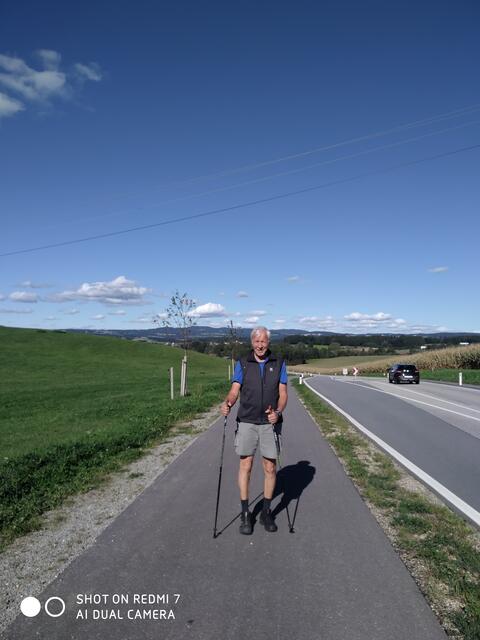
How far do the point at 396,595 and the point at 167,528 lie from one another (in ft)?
7.75

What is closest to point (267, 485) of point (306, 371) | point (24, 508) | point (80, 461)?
point (24, 508)

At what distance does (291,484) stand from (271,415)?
7.17ft

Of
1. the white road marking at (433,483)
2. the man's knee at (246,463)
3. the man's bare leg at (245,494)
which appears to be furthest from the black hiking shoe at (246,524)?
the white road marking at (433,483)

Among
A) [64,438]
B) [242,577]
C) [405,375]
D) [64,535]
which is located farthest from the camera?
[405,375]

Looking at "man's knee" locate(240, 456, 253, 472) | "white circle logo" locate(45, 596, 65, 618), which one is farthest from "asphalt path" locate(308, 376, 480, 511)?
"white circle logo" locate(45, 596, 65, 618)

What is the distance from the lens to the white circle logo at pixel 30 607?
11.7 ft

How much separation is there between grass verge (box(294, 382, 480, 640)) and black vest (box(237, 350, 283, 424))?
1.67 metres

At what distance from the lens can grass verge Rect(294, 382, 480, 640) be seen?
3602mm

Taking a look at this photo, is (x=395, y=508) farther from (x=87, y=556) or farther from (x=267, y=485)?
(x=87, y=556)

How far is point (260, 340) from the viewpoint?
559 centimetres

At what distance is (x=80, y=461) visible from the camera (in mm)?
8602

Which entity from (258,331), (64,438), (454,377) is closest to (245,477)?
(258,331)

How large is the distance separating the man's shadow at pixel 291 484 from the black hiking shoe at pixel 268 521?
0.67ft

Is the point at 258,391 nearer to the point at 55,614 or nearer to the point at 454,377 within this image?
the point at 55,614
